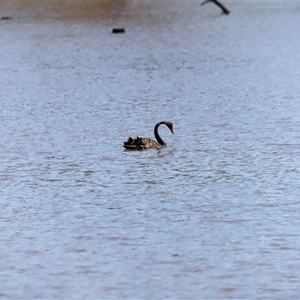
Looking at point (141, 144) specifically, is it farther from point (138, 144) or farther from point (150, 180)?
point (150, 180)

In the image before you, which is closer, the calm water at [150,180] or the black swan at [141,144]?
the calm water at [150,180]

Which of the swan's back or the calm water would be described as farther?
the swan's back

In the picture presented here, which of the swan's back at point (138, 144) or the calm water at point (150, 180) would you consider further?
the swan's back at point (138, 144)

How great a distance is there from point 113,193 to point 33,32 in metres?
27.5

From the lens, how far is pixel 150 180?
39.1ft

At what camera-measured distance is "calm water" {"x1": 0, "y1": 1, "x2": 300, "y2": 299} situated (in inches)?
327

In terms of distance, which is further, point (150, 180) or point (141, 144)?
point (141, 144)

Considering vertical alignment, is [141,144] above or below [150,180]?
above

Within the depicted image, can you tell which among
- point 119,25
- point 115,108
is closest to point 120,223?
point 115,108

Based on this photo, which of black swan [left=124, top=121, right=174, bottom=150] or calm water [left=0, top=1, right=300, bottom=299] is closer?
calm water [left=0, top=1, right=300, bottom=299]

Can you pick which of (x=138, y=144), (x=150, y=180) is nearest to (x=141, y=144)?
(x=138, y=144)

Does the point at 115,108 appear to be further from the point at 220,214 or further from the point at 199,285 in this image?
the point at 199,285

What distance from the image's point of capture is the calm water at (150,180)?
8297 millimetres

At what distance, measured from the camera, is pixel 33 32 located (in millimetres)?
38281
